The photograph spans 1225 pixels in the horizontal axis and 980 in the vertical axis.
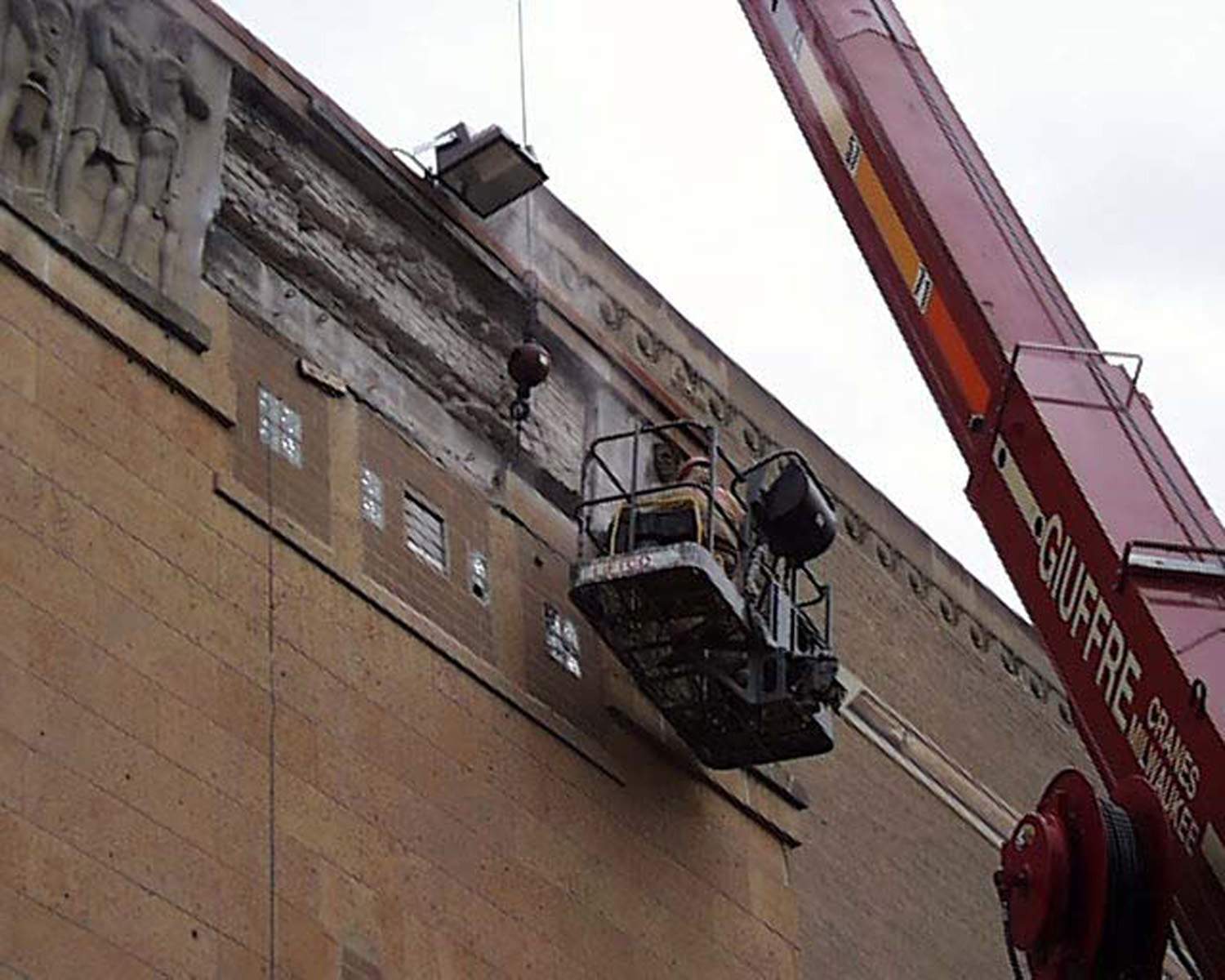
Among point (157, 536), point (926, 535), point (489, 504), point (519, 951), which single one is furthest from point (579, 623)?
point (926, 535)

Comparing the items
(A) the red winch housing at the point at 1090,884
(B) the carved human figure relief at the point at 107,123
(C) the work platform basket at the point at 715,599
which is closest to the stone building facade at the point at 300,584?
(B) the carved human figure relief at the point at 107,123

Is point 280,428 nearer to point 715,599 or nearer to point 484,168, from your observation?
point 715,599

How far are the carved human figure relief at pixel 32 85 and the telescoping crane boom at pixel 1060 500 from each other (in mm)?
4835

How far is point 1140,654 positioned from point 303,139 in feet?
17.6

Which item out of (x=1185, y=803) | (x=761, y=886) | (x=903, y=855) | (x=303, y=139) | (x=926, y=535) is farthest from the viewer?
(x=926, y=535)

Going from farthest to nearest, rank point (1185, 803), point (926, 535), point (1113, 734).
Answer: point (926, 535) → point (1113, 734) → point (1185, 803)

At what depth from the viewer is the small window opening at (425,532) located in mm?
16094

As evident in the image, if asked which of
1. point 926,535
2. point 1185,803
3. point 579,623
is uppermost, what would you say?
point 926,535

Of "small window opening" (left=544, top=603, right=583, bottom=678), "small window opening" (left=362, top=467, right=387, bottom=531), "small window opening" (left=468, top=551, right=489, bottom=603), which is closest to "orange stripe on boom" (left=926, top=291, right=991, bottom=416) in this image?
"small window opening" (left=544, top=603, right=583, bottom=678)

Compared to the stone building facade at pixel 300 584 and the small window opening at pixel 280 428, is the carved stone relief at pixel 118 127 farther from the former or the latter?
the small window opening at pixel 280 428

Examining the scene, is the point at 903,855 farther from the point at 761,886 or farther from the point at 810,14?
the point at 810,14

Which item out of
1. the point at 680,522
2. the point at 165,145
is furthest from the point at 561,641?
the point at 165,145

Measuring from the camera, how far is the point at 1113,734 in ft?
47.5

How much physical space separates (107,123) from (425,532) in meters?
2.76
